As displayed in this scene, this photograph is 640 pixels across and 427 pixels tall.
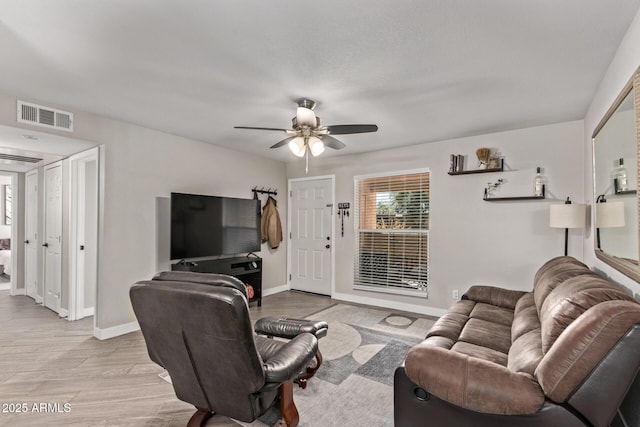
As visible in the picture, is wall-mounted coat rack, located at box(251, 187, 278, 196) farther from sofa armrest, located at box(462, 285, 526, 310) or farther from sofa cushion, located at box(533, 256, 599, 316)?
sofa cushion, located at box(533, 256, 599, 316)

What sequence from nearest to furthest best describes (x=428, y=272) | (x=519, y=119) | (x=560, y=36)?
(x=560, y=36)
(x=519, y=119)
(x=428, y=272)

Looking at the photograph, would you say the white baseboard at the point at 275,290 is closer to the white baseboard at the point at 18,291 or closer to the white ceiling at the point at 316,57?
the white ceiling at the point at 316,57

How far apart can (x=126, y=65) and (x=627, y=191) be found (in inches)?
132

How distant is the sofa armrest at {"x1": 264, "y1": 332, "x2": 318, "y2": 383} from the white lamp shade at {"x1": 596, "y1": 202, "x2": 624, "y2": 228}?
2061mm

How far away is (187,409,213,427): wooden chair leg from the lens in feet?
6.39

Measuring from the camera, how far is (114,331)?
3547 mm

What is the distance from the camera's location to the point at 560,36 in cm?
192

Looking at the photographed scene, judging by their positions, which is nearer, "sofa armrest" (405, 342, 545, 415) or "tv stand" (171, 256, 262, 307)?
"sofa armrest" (405, 342, 545, 415)

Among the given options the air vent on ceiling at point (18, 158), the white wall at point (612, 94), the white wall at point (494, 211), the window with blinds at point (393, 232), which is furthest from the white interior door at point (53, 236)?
the white wall at point (612, 94)

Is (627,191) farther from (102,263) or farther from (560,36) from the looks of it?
(102,263)

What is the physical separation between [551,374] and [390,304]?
352 centimetres

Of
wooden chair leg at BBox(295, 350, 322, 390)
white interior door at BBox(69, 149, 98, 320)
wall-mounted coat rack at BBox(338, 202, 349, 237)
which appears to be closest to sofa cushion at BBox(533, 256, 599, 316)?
wooden chair leg at BBox(295, 350, 322, 390)

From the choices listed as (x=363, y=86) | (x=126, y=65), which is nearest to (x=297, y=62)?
(x=363, y=86)

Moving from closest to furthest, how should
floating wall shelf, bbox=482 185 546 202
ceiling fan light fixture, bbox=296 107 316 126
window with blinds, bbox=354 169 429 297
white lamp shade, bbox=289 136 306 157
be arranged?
1. ceiling fan light fixture, bbox=296 107 316 126
2. white lamp shade, bbox=289 136 306 157
3. floating wall shelf, bbox=482 185 546 202
4. window with blinds, bbox=354 169 429 297
